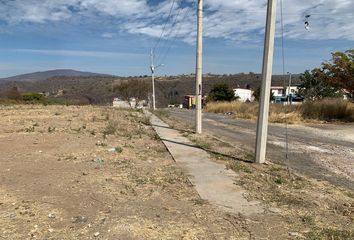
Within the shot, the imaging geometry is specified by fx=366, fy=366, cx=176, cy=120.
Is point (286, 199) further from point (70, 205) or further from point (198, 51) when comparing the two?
point (198, 51)

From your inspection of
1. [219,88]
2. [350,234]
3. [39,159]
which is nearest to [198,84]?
[39,159]

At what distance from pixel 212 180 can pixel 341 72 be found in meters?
17.6

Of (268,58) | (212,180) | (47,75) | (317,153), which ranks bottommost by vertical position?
(47,75)

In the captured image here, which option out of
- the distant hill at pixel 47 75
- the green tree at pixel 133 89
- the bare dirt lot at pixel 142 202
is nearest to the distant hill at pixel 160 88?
the green tree at pixel 133 89

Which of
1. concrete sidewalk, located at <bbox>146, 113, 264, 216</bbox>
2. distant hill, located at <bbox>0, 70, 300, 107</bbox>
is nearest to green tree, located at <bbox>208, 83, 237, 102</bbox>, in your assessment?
distant hill, located at <bbox>0, 70, 300, 107</bbox>

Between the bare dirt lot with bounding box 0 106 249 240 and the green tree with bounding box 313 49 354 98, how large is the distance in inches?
608

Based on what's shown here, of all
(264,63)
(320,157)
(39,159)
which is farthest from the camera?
(320,157)

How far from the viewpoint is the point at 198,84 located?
553 inches

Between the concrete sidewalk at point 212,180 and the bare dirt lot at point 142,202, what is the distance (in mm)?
182

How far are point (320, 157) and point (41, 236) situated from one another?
7803mm

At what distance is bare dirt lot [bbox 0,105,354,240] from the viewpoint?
4473mm

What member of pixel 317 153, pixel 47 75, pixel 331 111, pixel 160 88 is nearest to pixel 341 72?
pixel 331 111

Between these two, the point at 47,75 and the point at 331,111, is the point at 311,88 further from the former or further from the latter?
the point at 47,75

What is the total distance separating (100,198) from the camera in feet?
18.6
